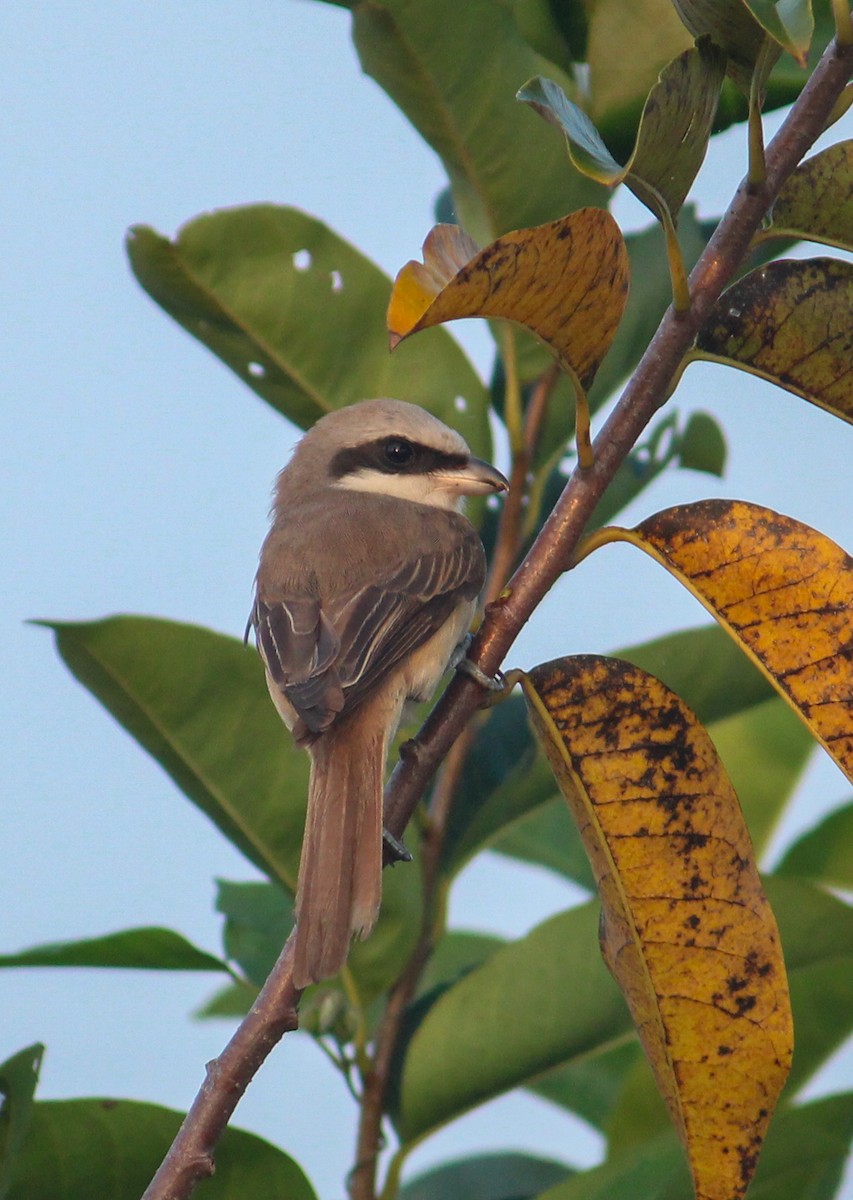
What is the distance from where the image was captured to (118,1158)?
1827 millimetres

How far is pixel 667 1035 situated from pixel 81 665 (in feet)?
3.50

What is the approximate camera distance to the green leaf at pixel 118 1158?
1.80m

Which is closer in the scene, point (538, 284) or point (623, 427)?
point (538, 284)

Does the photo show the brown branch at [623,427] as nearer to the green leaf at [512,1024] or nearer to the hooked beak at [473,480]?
the green leaf at [512,1024]

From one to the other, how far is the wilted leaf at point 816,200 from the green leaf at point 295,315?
0.97 meters

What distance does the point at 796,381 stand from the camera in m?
1.58

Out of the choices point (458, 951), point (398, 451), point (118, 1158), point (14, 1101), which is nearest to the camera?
→ point (14, 1101)

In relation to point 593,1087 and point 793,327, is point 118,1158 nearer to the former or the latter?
point 593,1087

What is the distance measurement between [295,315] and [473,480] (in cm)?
44

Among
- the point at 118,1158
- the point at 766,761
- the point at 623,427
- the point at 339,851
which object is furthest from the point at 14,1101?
the point at 766,761

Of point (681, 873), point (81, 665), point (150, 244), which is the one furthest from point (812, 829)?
point (150, 244)

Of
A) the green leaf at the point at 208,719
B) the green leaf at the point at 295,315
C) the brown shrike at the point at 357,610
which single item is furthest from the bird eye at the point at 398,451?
the green leaf at the point at 208,719

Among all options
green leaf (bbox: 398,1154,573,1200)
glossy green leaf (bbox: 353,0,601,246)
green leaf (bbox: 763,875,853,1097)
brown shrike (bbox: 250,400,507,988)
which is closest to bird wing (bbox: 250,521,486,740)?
brown shrike (bbox: 250,400,507,988)

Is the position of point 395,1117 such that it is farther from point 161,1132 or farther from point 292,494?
point 292,494
